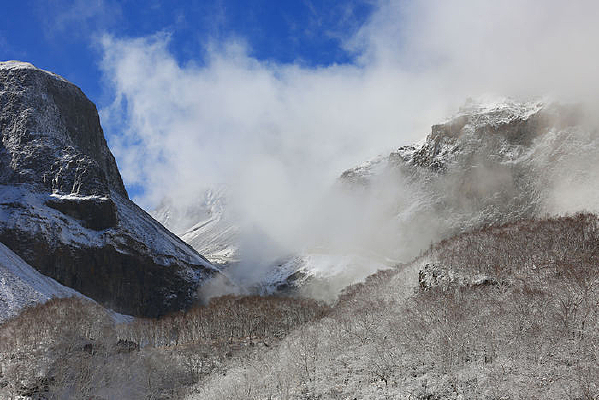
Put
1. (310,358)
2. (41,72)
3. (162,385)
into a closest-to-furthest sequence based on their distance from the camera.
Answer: (310,358), (162,385), (41,72)

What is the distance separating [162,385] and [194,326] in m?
27.1

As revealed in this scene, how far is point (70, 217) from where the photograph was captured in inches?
5133

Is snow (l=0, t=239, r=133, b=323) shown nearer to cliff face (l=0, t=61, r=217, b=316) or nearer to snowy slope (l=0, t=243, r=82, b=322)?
snowy slope (l=0, t=243, r=82, b=322)

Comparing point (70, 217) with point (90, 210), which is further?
point (90, 210)

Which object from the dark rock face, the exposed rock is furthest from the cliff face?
the exposed rock

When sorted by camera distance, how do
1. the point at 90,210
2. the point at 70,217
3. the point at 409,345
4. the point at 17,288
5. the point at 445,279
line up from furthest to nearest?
the point at 90,210, the point at 70,217, the point at 17,288, the point at 445,279, the point at 409,345

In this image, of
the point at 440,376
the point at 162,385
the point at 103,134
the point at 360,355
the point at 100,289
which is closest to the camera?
the point at 440,376

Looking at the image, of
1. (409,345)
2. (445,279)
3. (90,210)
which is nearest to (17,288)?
(90,210)

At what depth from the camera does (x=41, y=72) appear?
157m

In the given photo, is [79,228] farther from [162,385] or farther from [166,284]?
[162,385]

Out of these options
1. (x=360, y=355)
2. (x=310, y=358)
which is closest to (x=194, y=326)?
(x=310, y=358)

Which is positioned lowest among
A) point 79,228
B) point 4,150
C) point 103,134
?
point 79,228

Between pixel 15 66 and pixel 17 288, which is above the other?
pixel 15 66

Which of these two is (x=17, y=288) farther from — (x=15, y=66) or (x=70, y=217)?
(x=15, y=66)
